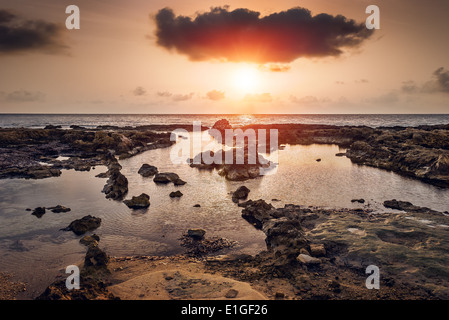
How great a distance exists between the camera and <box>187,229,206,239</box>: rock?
20.3 m

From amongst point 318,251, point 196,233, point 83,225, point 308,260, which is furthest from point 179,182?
point 308,260

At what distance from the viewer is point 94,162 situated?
50531 millimetres

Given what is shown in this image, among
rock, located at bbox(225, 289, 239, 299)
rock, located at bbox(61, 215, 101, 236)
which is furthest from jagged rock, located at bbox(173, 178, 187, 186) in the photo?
rock, located at bbox(225, 289, 239, 299)

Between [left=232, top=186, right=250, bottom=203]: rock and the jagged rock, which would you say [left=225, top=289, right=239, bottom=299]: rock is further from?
the jagged rock

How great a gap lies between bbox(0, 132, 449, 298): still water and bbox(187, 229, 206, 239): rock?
0.63 meters

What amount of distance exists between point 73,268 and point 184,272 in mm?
6917

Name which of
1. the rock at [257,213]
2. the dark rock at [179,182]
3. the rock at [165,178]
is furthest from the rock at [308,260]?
the rock at [165,178]

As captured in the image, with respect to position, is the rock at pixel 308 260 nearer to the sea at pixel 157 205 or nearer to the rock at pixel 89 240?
the sea at pixel 157 205

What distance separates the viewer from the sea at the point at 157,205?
18234mm

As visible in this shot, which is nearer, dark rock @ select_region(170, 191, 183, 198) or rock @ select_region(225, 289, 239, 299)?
rock @ select_region(225, 289, 239, 299)

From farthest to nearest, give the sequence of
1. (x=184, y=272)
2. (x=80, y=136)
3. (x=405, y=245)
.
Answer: (x=80, y=136) → (x=405, y=245) → (x=184, y=272)

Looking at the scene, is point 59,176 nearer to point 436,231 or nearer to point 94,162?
point 94,162

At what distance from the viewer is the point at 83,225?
21.7 metres
